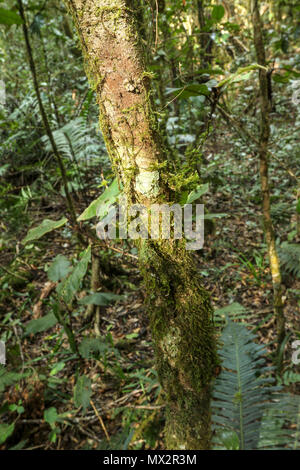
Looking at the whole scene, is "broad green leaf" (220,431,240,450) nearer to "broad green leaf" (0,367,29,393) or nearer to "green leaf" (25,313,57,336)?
"green leaf" (25,313,57,336)

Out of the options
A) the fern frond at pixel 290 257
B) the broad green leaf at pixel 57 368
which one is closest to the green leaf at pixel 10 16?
the broad green leaf at pixel 57 368

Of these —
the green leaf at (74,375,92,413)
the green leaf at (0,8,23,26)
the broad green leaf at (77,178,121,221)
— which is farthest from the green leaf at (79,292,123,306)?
the green leaf at (0,8,23,26)

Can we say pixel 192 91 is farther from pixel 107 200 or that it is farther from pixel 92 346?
pixel 92 346

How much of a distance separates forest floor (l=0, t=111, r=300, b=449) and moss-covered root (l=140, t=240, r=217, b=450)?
0.31 metres

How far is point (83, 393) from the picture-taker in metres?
2.07

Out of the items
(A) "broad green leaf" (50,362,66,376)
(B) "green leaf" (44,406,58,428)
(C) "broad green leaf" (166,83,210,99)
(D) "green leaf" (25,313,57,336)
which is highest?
(C) "broad green leaf" (166,83,210,99)

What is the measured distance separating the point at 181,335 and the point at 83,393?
1.25 meters

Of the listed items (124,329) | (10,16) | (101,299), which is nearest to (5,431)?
(101,299)

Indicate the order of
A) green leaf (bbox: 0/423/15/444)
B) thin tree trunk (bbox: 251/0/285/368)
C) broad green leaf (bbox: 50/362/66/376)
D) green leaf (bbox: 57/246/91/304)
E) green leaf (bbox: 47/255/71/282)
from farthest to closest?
broad green leaf (bbox: 50/362/66/376)
green leaf (bbox: 47/255/71/282)
green leaf (bbox: 0/423/15/444)
thin tree trunk (bbox: 251/0/285/368)
green leaf (bbox: 57/246/91/304)

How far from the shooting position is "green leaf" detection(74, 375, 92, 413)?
2020 mm

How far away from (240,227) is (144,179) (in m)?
3.09
